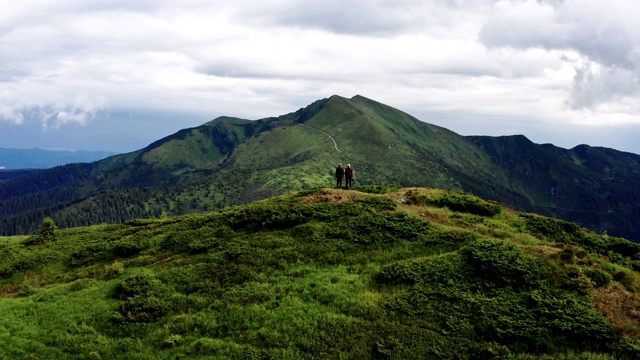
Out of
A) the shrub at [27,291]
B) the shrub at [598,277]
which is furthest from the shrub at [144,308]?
the shrub at [598,277]

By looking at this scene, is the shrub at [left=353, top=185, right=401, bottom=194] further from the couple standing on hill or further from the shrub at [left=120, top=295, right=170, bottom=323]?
the shrub at [left=120, top=295, right=170, bottom=323]

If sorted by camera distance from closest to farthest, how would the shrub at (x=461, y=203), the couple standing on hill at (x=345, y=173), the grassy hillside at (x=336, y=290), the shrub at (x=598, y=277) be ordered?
1. the grassy hillside at (x=336, y=290)
2. the shrub at (x=598, y=277)
3. the shrub at (x=461, y=203)
4. the couple standing on hill at (x=345, y=173)

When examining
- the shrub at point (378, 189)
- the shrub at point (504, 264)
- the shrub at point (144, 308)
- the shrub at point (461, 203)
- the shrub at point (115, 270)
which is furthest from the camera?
the shrub at point (378, 189)

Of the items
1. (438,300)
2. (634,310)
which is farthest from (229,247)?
(634,310)

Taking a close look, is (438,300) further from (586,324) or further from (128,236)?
(128,236)

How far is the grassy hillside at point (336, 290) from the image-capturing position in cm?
1975

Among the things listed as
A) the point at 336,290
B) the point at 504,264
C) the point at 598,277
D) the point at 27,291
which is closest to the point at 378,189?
the point at 504,264

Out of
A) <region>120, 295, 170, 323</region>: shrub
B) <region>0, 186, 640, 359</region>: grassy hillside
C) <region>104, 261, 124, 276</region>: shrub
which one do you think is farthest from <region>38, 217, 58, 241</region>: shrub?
<region>120, 295, 170, 323</region>: shrub

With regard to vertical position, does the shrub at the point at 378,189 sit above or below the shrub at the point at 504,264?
above

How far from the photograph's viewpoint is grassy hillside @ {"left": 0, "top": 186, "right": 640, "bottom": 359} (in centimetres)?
1975

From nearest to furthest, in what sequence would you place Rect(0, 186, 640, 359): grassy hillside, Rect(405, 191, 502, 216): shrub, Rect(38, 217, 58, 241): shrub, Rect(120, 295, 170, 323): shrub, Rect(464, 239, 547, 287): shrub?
1. Rect(0, 186, 640, 359): grassy hillside
2. Rect(120, 295, 170, 323): shrub
3. Rect(464, 239, 547, 287): shrub
4. Rect(405, 191, 502, 216): shrub
5. Rect(38, 217, 58, 241): shrub

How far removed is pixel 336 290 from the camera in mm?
23891

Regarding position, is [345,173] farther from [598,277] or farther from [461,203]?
[598,277]

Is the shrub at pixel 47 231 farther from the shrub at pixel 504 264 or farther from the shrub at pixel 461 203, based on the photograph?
the shrub at pixel 504 264
